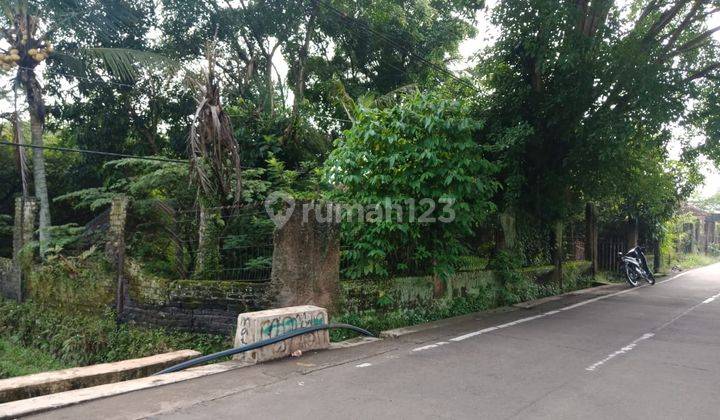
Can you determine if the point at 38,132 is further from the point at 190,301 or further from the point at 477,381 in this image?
the point at 477,381

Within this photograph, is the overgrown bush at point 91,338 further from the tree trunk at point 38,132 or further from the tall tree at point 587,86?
the tall tree at point 587,86

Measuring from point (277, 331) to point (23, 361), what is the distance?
5.18m

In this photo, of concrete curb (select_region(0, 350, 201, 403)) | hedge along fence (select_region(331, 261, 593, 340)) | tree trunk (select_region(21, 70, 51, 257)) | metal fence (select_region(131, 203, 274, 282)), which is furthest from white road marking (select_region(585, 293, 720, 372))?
tree trunk (select_region(21, 70, 51, 257))

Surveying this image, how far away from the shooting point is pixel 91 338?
8258 mm

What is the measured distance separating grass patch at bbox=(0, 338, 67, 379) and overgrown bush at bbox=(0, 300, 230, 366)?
15 cm

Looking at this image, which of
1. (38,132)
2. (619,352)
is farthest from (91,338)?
(619,352)

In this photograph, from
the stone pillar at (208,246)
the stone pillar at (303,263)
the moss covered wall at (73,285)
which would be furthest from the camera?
the moss covered wall at (73,285)

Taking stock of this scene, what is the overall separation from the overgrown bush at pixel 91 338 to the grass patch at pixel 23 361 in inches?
5.8

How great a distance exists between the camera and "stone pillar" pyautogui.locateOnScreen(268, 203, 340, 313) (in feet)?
22.9

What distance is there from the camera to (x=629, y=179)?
11492 millimetres

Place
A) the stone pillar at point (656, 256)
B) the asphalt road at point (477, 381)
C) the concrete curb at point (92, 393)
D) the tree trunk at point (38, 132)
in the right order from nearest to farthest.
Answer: the concrete curb at point (92, 393) → the asphalt road at point (477, 381) → the tree trunk at point (38, 132) → the stone pillar at point (656, 256)

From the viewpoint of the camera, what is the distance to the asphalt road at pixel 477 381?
161 inches

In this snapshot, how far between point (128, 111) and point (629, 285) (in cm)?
1533

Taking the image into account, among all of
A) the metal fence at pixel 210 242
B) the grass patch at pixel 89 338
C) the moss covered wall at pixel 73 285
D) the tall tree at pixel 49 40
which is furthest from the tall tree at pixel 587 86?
the tall tree at pixel 49 40
